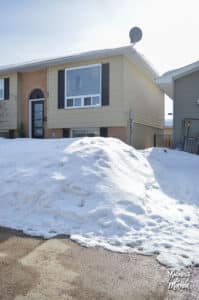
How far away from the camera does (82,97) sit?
510 inches

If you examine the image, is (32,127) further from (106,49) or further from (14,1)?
(14,1)

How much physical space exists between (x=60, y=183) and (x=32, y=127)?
9.75m

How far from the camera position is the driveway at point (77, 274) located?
9.09ft

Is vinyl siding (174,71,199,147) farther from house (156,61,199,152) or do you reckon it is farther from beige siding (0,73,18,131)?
beige siding (0,73,18,131)

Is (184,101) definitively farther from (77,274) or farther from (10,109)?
(77,274)

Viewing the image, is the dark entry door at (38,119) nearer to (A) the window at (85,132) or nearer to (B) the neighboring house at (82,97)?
(B) the neighboring house at (82,97)

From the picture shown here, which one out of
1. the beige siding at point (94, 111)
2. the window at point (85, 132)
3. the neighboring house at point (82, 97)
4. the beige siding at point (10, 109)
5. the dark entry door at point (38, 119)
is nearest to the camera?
the beige siding at point (94, 111)

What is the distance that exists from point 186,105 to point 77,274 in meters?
9.49

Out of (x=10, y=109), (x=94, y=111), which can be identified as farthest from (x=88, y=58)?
(x=10, y=109)

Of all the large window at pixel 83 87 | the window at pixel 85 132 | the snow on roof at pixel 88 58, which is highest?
the snow on roof at pixel 88 58

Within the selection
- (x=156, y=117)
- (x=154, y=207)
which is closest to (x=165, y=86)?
(x=156, y=117)

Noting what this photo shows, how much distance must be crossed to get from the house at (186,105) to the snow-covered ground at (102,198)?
3.73 meters

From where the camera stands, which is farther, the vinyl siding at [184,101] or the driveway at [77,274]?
the vinyl siding at [184,101]

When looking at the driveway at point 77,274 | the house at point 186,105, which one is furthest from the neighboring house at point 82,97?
the driveway at point 77,274
